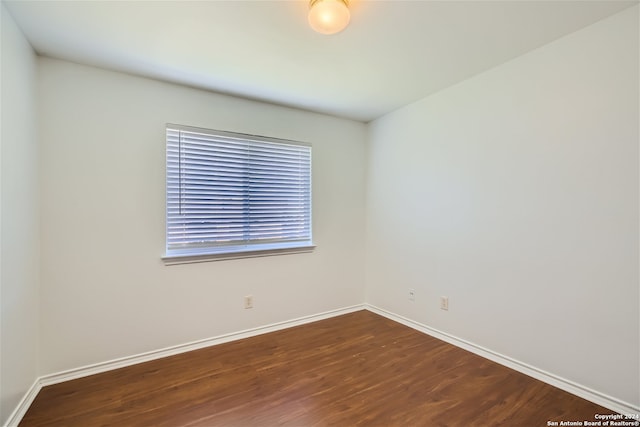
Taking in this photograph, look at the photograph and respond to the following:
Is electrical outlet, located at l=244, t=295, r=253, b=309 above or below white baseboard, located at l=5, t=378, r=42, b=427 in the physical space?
above

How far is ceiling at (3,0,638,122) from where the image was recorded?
162cm

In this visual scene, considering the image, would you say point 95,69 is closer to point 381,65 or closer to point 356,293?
point 381,65

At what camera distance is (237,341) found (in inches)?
108

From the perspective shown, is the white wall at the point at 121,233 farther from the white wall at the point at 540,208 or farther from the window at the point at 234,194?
the white wall at the point at 540,208

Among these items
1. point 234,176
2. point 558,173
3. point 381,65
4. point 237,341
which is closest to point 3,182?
point 234,176

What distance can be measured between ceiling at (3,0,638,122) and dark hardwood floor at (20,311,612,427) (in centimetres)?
236

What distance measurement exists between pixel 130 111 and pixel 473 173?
2.93 m

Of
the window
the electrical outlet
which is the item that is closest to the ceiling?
the window

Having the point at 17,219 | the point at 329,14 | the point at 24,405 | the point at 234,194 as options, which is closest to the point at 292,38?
the point at 329,14

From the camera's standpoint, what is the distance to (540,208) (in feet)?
6.77

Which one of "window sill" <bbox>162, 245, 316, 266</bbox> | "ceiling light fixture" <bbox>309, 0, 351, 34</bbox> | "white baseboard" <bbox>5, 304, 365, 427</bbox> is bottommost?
"white baseboard" <bbox>5, 304, 365, 427</bbox>

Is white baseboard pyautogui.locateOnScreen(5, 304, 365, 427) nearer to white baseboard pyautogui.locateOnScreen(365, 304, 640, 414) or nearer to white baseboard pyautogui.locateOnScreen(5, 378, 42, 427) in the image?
white baseboard pyautogui.locateOnScreen(5, 378, 42, 427)

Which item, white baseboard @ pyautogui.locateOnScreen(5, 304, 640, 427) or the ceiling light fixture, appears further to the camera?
white baseboard @ pyautogui.locateOnScreen(5, 304, 640, 427)

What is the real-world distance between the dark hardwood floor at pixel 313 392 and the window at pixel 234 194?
3.14 ft
